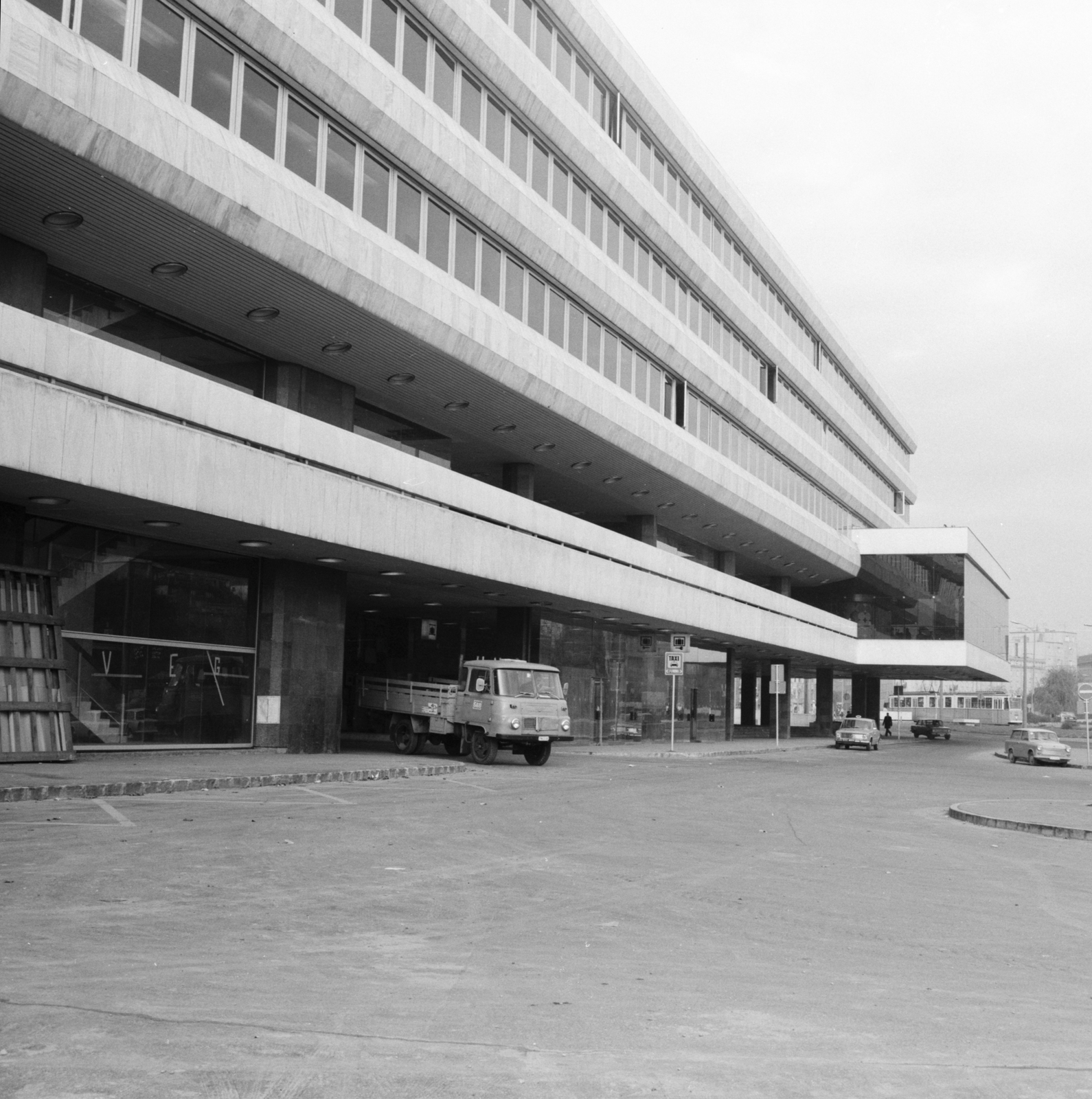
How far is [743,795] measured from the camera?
943 inches

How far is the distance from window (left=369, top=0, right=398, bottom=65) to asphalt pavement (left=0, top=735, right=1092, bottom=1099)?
18014 mm

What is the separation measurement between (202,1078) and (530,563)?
29.4m

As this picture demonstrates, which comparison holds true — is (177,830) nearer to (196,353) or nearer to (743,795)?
(743,795)

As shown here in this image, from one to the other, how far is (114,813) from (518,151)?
24.2m

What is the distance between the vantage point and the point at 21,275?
72.1 feet

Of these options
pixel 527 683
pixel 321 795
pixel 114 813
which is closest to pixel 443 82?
pixel 527 683

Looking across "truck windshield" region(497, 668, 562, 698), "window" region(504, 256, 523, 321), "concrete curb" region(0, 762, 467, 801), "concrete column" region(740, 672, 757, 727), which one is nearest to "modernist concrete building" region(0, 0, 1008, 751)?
"window" region(504, 256, 523, 321)

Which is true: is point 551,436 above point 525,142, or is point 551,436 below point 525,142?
below

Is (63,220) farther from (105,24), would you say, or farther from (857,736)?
(857,736)

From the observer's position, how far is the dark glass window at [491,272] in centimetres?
3231

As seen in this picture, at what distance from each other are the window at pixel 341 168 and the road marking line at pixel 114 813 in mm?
14273

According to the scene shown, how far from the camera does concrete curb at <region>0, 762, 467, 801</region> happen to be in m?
16.5

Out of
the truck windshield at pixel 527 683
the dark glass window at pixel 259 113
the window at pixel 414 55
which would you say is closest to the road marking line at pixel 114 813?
the dark glass window at pixel 259 113

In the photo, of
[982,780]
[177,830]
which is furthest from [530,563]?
[177,830]
